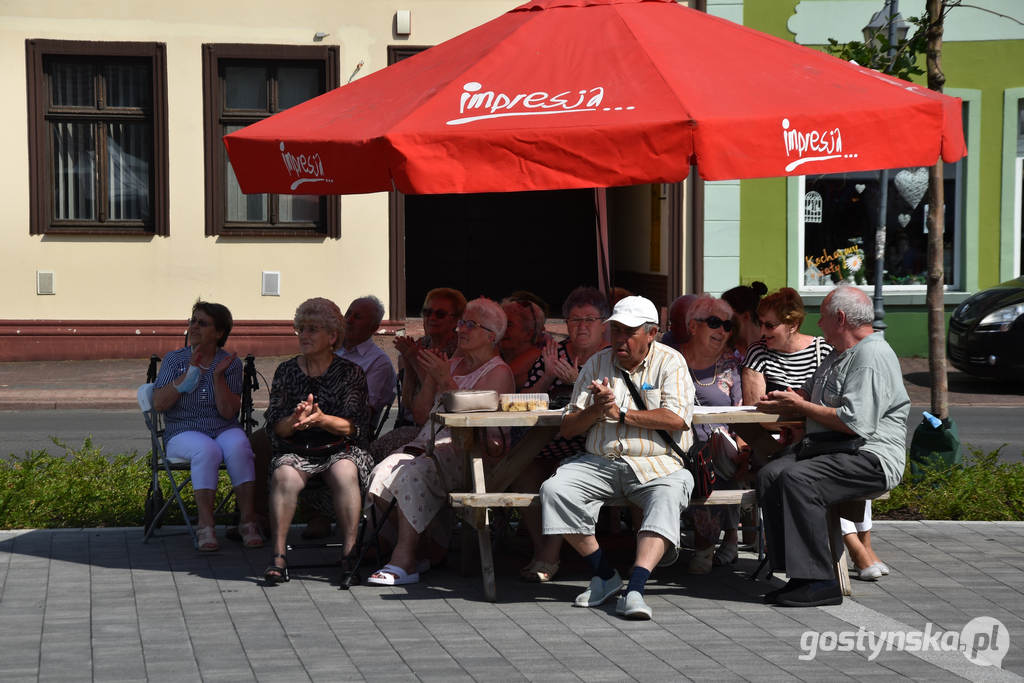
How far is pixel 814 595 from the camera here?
6398 mm

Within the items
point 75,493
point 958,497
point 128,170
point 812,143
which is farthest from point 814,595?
point 128,170

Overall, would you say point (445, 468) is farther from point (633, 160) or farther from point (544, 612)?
point (633, 160)

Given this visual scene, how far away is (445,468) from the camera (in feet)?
23.1

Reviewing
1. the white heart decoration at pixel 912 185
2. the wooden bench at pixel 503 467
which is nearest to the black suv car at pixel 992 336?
the white heart decoration at pixel 912 185

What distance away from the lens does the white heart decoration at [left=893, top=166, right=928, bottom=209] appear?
1906 centimetres

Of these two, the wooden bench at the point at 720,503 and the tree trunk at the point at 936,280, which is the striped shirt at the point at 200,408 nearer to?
the wooden bench at the point at 720,503

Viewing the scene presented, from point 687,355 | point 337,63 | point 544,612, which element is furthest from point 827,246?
point 544,612

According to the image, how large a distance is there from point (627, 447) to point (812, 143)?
5.43ft

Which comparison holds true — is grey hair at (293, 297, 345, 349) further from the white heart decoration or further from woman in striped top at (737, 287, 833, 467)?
the white heart decoration

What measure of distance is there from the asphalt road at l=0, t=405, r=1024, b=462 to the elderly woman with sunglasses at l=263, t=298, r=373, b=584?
4811 millimetres

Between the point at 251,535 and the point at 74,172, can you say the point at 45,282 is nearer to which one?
the point at 74,172

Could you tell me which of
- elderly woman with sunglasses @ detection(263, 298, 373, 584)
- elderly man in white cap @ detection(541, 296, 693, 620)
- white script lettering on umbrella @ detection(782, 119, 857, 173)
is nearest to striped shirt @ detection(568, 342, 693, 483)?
elderly man in white cap @ detection(541, 296, 693, 620)

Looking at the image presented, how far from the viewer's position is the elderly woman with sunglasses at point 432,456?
691cm

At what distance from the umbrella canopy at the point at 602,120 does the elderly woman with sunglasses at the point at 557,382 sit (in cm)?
122
